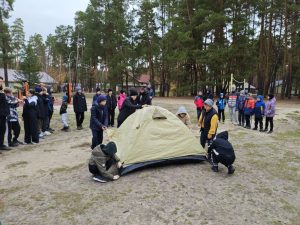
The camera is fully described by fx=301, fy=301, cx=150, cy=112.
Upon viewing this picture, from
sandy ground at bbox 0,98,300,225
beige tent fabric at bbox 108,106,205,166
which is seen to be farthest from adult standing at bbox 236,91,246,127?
beige tent fabric at bbox 108,106,205,166

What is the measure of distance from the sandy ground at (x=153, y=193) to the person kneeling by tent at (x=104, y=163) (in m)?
0.19

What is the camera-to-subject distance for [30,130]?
31.4ft

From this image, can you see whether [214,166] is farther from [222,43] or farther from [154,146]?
[222,43]

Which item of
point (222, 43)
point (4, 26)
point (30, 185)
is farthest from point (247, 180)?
point (4, 26)

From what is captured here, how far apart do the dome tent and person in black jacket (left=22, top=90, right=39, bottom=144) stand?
377cm

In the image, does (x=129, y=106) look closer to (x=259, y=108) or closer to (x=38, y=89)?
(x=38, y=89)

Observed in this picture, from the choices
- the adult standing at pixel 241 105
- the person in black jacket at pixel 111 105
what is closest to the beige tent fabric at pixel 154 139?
the person in black jacket at pixel 111 105

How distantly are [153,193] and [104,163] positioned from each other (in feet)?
4.11

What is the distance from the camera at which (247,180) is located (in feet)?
19.2

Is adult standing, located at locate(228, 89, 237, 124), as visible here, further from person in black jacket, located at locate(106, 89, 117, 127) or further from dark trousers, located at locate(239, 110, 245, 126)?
person in black jacket, located at locate(106, 89, 117, 127)

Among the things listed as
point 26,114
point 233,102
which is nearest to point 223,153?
point 26,114

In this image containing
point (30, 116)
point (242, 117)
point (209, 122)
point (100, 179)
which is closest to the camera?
point (100, 179)

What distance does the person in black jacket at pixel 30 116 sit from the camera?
930 cm

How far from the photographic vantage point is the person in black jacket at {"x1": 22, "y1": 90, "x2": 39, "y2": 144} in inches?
366
